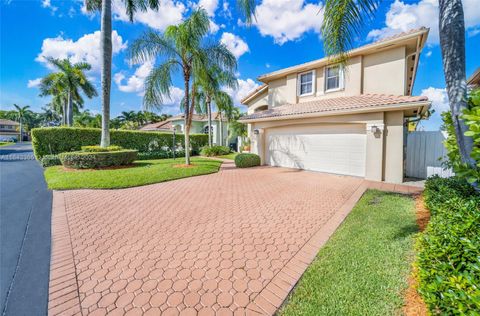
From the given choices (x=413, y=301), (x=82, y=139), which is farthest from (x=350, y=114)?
(x=82, y=139)

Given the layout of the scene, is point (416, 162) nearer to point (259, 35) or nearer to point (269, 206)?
point (269, 206)

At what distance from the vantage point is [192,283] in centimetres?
301

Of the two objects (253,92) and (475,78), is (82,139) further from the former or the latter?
Answer: (475,78)

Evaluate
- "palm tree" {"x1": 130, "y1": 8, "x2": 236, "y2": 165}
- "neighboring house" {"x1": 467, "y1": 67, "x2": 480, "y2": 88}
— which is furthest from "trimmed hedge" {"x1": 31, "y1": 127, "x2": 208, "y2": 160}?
"neighboring house" {"x1": 467, "y1": 67, "x2": 480, "y2": 88}

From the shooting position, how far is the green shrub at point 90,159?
11.6m

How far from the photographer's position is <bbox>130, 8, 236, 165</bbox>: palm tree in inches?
444

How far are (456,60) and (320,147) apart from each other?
27.0ft

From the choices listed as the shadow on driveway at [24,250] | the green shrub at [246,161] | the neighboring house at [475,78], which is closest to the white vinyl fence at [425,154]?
the neighboring house at [475,78]

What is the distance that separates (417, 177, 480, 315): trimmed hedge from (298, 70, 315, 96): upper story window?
11.8 meters

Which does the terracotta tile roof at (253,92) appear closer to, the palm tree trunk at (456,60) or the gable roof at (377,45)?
the gable roof at (377,45)

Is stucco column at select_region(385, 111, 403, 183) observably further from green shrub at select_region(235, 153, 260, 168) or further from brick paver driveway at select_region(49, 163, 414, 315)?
green shrub at select_region(235, 153, 260, 168)

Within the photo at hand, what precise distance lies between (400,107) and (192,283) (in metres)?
10.0

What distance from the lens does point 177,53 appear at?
11.9 metres

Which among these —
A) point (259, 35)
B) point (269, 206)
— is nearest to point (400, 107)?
point (269, 206)
